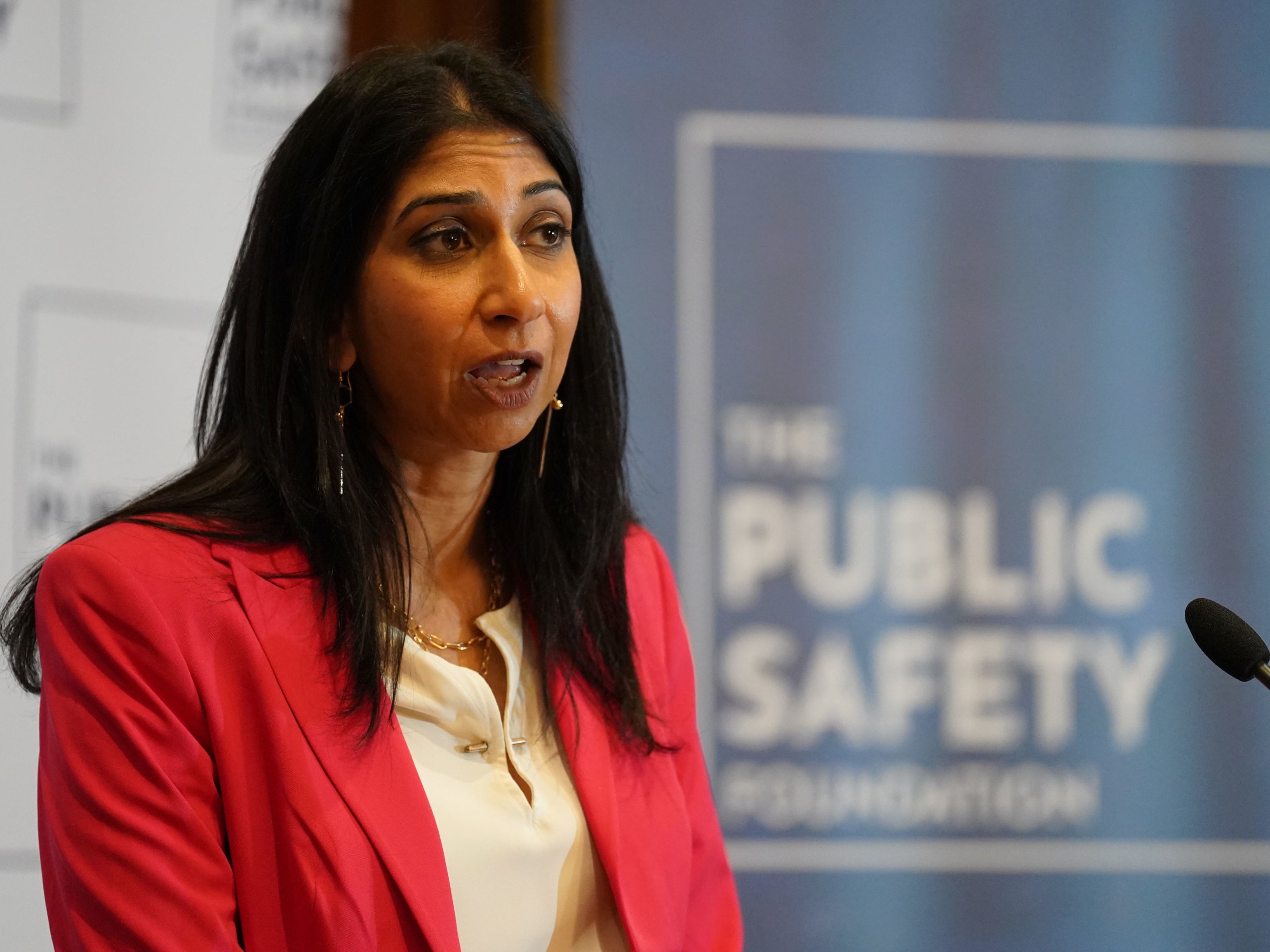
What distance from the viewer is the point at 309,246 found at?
4.44ft

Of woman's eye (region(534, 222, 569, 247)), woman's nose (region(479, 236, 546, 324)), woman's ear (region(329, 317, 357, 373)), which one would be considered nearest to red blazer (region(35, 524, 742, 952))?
woman's ear (region(329, 317, 357, 373))

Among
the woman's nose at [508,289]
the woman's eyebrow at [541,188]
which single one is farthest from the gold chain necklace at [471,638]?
the woman's eyebrow at [541,188]

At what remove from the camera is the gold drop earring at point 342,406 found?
1.36 m

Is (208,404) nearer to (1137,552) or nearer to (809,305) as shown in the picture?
(809,305)

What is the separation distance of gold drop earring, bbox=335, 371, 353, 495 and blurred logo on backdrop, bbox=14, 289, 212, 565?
0.87 meters

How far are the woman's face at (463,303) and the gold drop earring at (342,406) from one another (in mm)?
30

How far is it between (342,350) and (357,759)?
0.45m

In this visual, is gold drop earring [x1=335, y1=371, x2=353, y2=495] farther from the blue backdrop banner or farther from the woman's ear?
the blue backdrop banner

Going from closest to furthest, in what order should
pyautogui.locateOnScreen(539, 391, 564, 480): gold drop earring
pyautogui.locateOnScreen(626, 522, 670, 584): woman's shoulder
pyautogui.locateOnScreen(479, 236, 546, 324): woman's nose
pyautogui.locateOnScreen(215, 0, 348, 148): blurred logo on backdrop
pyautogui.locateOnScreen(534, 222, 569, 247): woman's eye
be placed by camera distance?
pyautogui.locateOnScreen(479, 236, 546, 324): woman's nose < pyautogui.locateOnScreen(534, 222, 569, 247): woman's eye < pyautogui.locateOnScreen(539, 391, 564, 480): gold drop earring < pyautogui.locateOnScreen(626, 522, 670, 584): woman's shoulder < pyautogui.locateOnScreen(215, 0, 348, 148): blurred logo on backdrop

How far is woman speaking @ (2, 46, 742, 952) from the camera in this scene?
3.90ft

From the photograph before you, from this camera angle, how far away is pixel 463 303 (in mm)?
1323

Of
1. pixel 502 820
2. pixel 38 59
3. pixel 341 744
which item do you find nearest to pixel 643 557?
pixel 502 820

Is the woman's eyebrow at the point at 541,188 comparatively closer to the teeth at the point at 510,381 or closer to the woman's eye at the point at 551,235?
the woman's eye at the point at 551,235

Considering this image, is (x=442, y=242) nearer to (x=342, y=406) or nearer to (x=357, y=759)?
(x=342, y=406)
